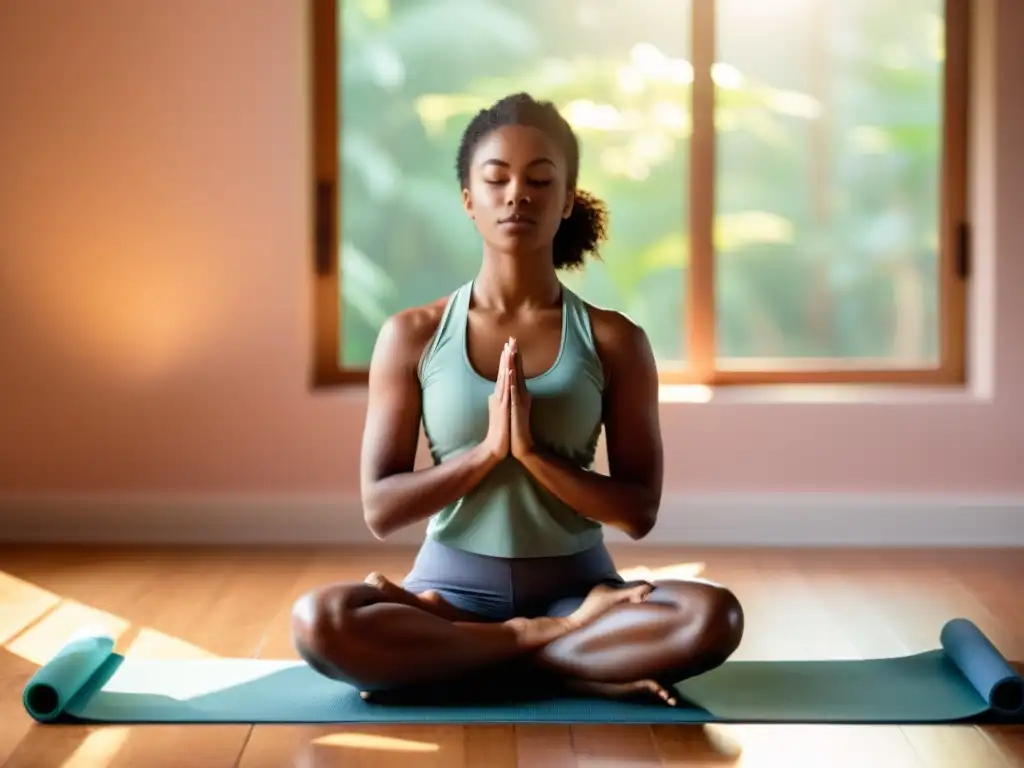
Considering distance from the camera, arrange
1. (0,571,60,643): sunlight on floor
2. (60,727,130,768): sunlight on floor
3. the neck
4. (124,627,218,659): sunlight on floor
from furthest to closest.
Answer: (0,571,60,643): sunlight on floor → (124,627,218,659): sunlight on floor → the neck → (60,727,130,768): sunlight on floor

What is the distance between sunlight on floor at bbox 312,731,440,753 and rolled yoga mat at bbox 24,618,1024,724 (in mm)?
65

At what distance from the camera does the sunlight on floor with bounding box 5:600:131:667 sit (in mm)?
2762

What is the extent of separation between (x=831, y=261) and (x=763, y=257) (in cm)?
21

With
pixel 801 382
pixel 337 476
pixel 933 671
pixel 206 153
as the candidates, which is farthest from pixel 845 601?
pixel 206 153

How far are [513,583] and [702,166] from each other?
7.03 ft

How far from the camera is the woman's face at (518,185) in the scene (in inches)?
94.3

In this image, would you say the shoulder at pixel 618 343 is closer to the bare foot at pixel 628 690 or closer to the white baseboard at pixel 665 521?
the bare foot at pixel 628 690

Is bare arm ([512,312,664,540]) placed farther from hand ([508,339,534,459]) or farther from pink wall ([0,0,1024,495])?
pink wall ([0,0,1024,495])

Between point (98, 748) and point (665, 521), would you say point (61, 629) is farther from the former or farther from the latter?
point (665, 521)

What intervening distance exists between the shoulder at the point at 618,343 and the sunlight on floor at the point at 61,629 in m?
1.08

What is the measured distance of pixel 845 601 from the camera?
3273 mm

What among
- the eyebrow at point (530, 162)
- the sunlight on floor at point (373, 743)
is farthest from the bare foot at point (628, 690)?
the eyebrow at point (530, 162)

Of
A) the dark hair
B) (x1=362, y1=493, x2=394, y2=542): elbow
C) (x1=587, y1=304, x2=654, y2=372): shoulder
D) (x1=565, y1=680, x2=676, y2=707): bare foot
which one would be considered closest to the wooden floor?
(x1=565, y1=680, x2=676, y2=707): bare foot

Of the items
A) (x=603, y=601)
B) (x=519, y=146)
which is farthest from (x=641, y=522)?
(x=519, y=146)
